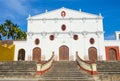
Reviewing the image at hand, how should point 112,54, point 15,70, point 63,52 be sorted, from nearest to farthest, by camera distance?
point 15,70, point 63,52, point 112,54

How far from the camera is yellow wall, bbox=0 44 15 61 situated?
27.0m

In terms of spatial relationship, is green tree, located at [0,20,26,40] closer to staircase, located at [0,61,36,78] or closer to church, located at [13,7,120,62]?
church, located at [13,7,120,62]

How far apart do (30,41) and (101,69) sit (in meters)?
16.1

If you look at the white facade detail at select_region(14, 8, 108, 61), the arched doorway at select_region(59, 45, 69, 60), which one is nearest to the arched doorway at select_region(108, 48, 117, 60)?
the white facade detail at select_region(14, 8, 108, 61)

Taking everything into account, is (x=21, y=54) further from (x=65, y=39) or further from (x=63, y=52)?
(x=65, y=39)

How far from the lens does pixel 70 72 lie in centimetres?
1773

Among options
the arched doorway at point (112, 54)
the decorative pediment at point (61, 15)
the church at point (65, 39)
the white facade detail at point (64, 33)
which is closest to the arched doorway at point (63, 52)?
the church at point (65, 39)

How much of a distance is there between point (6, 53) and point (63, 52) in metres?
8.90

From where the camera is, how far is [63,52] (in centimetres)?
3086

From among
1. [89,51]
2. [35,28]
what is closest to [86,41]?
[89,51]

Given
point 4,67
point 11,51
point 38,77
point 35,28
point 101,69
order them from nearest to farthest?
point 38,77 < point 101,69 < point 4,67 < point 11,51 < point 35,28

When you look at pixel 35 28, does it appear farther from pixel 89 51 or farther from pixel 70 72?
pixel 70 72

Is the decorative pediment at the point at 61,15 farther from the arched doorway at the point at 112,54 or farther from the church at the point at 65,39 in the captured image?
the arched doorway at the point at 112,54

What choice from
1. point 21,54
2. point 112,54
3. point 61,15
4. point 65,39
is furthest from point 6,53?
point 112,54
